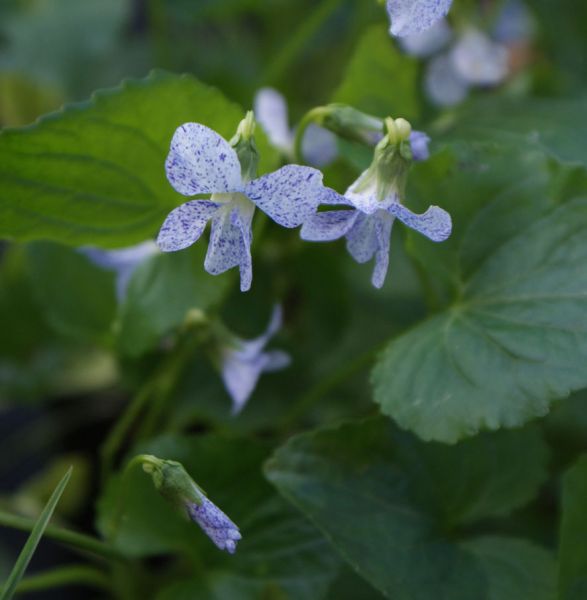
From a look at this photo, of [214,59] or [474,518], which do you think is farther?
[214,59]

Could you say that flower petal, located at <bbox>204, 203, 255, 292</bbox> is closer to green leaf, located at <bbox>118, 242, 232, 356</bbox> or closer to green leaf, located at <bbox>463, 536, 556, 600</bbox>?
green leaf, located at <bbox>118, 242, 232, 356</bbox>

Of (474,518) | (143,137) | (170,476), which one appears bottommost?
(474,518)

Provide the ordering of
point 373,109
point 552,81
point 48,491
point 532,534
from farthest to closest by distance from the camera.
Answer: point 552,81 < point 48,491 < point 532,534 < point 373,109

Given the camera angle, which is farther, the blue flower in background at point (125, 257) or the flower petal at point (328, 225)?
the blue flower in background at point (125, 257)

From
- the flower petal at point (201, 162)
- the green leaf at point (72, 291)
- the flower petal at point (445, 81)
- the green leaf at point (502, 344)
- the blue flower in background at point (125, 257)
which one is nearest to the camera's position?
the flower petal at point (201, 162)

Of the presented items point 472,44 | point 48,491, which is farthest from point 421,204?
point 48,491

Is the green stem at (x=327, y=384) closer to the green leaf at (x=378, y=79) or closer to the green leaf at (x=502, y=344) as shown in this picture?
the green leaf at (x=502, y=344)

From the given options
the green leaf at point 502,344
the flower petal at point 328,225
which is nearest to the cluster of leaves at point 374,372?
the green leaf at point 502,344

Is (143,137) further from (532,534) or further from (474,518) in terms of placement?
(532,534)
